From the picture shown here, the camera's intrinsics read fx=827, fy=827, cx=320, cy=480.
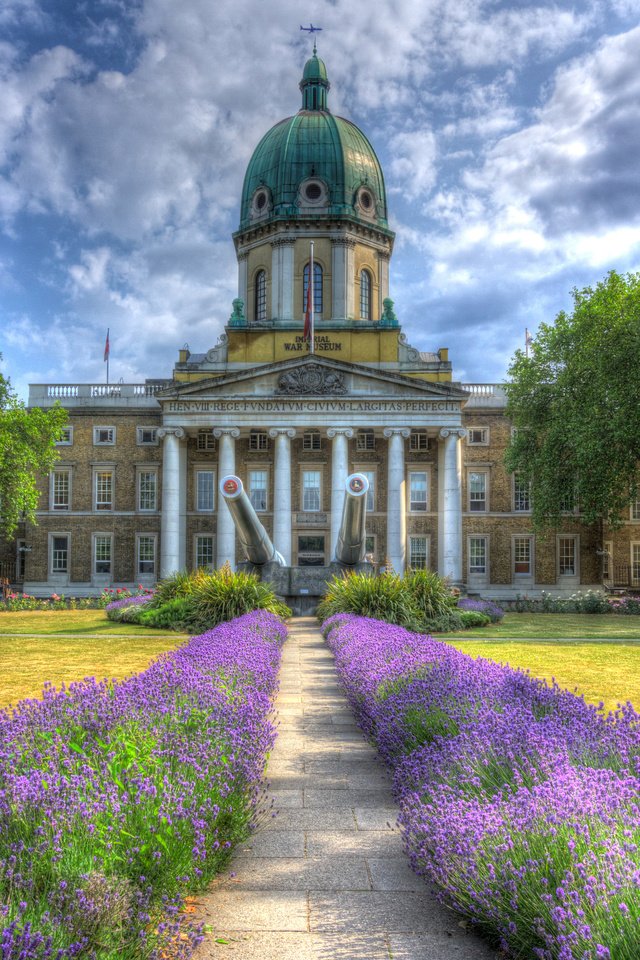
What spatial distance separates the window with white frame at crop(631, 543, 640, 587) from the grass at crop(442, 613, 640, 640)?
53.6 feet

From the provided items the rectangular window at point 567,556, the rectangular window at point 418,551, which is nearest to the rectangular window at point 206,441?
the rectangular window at point 418,551

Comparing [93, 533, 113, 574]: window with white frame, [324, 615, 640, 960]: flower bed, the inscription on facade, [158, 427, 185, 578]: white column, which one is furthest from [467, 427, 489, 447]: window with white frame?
[324, 615, 640, 960]: flower bed

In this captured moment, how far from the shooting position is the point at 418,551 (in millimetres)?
48938

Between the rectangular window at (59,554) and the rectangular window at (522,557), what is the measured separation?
1062 inches

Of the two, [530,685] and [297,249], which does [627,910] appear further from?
[297,249]

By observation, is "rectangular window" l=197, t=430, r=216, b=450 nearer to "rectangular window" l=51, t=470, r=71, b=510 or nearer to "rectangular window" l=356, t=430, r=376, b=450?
"rectangular window" l=356, t=430, r=376, b=450

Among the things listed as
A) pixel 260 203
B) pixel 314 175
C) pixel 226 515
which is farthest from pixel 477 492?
pixel 260 203

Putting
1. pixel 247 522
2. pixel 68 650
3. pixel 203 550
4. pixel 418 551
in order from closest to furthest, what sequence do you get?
pixel 68 650
pixel 247 522
pixel 418 551
pixel 203 550

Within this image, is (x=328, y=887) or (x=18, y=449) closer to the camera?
(x=328, y=887)

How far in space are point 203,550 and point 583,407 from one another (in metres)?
23.3

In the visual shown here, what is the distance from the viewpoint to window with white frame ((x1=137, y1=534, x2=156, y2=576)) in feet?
162

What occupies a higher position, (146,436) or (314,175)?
(314,175)

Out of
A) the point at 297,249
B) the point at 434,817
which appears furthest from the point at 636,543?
the point at 434,817

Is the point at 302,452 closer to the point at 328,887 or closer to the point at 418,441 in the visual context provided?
the point at 418,441
